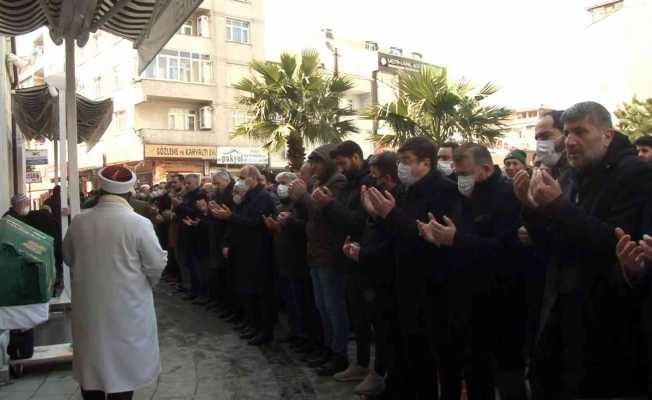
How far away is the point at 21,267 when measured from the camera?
16.6 feet

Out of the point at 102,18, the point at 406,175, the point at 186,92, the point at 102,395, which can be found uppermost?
the point at 186,92

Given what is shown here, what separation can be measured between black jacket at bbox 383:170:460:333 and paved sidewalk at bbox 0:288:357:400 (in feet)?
4.52

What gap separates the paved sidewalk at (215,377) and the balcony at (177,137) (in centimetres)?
2641

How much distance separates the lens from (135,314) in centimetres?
384

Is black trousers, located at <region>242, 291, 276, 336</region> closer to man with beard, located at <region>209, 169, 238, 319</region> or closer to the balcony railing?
man with beard, located at <region>209, 169, 238, 319</region>

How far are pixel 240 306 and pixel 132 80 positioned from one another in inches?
1087

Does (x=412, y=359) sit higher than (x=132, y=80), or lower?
lower

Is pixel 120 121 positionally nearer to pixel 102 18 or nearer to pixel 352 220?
pixel 102 18

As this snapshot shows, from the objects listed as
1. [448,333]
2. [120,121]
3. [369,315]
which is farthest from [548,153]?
[120,121]

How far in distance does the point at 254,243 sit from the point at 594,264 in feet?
15.5

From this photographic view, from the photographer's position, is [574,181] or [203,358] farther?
[203,358]

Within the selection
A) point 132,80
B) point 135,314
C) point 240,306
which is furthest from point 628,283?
point 132,80

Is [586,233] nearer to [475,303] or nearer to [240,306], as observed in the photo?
[475,303]

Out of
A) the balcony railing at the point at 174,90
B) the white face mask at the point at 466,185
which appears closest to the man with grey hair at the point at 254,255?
the white face mask at the point at 466,185
